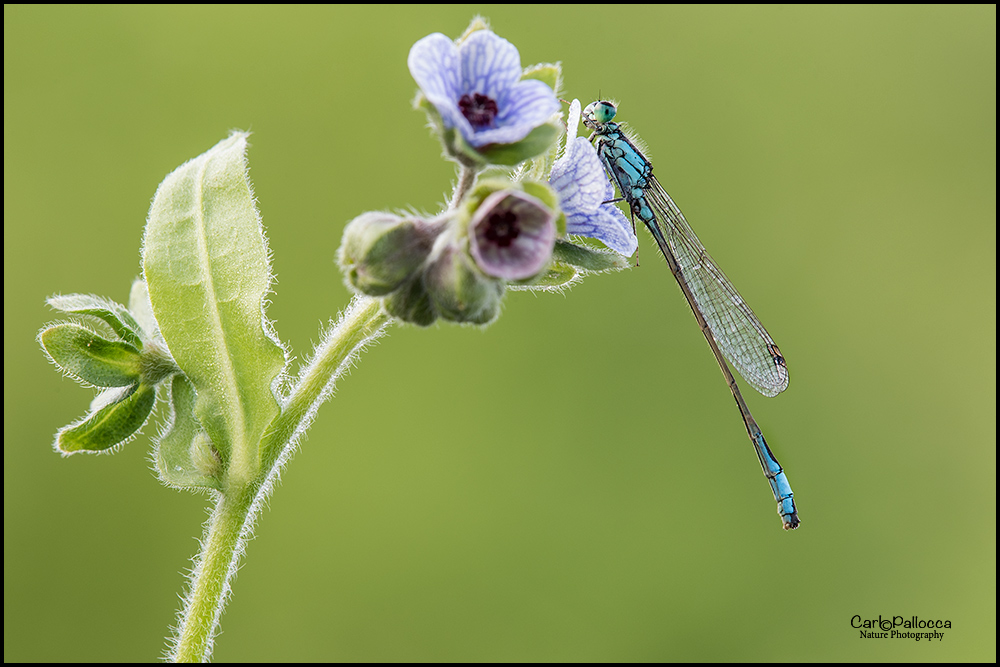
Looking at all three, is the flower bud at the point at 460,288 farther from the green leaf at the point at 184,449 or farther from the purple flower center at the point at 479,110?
the green leaf at the point at 184,449

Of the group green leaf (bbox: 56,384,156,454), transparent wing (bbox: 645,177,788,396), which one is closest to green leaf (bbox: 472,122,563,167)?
green leaf (bbox: 56,384,156,454)

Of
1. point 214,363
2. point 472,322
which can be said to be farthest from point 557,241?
point 214,363

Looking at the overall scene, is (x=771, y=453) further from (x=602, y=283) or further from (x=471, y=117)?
(x=471, y=117)

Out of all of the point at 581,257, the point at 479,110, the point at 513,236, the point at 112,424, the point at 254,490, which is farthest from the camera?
the point at 112,424

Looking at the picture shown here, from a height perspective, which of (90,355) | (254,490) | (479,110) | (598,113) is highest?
(598,113)

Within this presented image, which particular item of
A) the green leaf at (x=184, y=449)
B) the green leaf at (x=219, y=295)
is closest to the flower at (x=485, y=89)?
the green leaf at (x=219, y=295)

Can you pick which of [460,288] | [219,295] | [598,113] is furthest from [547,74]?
[598,113]

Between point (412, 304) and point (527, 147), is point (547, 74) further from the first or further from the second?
point (412, 304)
